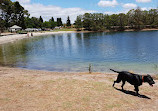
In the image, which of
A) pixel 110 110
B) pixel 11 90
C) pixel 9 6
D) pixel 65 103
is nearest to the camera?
pixel 110 110

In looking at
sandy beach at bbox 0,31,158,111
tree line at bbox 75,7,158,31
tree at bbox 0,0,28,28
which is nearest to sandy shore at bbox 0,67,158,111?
sandy beach at bbox 0,31,158,111

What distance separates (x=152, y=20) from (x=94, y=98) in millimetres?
127853

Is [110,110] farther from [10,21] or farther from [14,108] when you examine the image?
[10,21]

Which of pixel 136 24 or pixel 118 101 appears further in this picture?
pixel 136 24

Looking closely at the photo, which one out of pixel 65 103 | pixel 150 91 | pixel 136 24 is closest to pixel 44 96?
pixel 65 103

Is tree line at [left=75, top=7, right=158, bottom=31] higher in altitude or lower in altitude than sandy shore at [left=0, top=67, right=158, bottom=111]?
higher

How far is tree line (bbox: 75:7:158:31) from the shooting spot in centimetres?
11850

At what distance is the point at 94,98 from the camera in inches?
294

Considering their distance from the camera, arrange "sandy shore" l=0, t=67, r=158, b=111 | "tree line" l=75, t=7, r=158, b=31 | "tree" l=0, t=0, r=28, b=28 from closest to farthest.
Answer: "sandy shore" l=0, t=67, r=158, b=111 → "tree" l=0, t=0, r=28, b=28 → "tree line" l=75, t=7, r=158, b=31

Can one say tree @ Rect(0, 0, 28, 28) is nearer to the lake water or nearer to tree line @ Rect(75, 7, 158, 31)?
tree line @ Rect(75, 7, 158, 31)

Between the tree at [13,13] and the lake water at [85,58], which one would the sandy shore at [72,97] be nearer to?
the lake water at [85,58]

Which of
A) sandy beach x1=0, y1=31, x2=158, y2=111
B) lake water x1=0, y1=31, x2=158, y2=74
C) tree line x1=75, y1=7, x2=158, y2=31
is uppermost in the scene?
tree line x1=75, y1=7, x2=158, y2=31

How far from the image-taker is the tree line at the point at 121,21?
389 ft

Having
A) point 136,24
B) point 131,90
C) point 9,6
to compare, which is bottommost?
point 131,90
